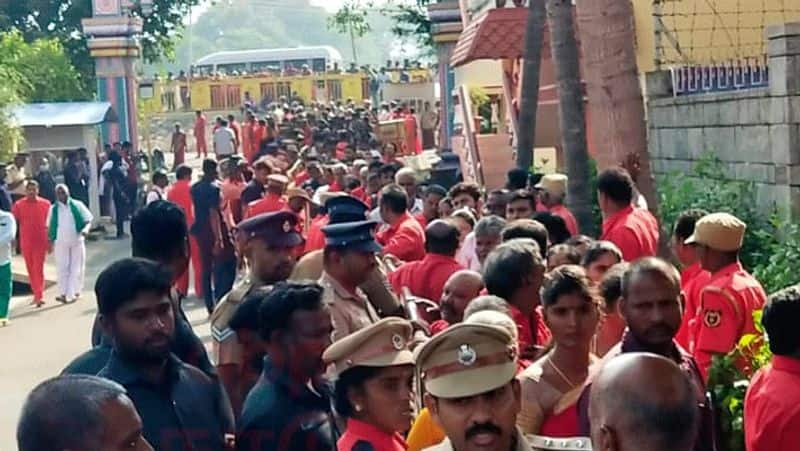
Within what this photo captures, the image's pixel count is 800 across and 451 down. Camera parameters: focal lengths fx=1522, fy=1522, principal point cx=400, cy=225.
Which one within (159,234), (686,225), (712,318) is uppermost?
(159,234)

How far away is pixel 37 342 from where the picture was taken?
51.2ft

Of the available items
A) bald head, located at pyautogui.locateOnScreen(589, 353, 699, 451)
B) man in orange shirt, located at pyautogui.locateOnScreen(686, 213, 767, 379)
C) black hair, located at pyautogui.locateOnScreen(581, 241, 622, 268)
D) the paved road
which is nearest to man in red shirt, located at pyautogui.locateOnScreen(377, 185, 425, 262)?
the paved road

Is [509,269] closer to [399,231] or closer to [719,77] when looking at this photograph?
[399,231]

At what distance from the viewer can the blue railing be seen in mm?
11688

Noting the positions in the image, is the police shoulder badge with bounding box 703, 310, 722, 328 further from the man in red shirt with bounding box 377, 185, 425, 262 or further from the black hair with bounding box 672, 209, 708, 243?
the man in red shirt with bounding box 377, 185, 425, 262

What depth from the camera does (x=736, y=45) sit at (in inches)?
585

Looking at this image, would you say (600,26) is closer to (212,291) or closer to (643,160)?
(643,160)

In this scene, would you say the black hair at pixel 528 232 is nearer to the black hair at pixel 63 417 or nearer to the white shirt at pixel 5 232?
the black hair at pixel 63 417

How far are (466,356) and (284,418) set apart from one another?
0.97m

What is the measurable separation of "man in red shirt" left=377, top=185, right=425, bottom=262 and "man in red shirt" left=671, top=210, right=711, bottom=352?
262 centimetres

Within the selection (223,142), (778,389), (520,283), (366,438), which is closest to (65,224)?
(520,283)

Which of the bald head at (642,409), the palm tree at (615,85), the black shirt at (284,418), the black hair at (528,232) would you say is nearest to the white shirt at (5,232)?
the palm tree at (615,85)

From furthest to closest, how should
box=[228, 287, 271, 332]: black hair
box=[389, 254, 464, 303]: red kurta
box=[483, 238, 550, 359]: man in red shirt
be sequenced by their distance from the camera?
box=[389, 254, 464, 303]: red kurta → box=[483, 238, 550, 359]: man in red shirt → box=[228, 287, 271, 332]: black hair

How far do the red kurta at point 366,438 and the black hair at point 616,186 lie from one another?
434 centimetres
